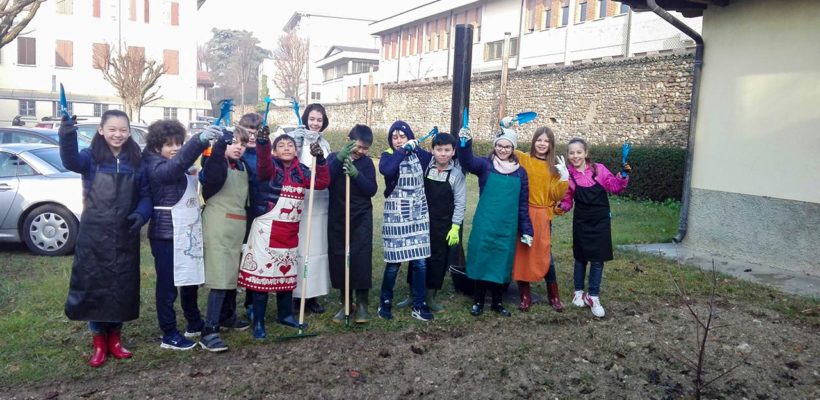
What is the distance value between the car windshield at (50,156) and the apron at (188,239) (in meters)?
4.37

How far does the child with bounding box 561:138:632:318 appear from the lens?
566cm

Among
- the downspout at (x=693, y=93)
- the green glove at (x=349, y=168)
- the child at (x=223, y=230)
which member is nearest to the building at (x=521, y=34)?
the downspout at (x=693, y=93)

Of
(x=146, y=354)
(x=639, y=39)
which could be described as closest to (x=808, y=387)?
(x=146, y=354)

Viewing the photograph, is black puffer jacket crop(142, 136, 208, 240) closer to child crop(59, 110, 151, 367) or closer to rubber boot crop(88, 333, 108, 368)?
child crop(59, 110, 151, 367)

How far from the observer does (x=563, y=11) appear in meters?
26.3

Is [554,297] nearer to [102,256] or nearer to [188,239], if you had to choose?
[188,239]

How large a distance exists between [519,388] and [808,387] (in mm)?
1985

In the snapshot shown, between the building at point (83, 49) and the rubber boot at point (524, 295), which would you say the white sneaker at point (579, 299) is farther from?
the building at point (83, 49)

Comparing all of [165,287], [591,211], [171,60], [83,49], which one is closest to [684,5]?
[591,211]

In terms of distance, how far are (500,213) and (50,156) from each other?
6137 mm

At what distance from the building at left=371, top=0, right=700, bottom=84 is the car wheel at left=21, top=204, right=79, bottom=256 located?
49.2 ft

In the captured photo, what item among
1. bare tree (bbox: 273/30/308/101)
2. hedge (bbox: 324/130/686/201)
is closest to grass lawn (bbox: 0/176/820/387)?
hedge (bbox: 324/130/686/201)

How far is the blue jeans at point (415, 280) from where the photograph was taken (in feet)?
17.7

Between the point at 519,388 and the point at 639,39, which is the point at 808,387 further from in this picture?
the point at 639,39
